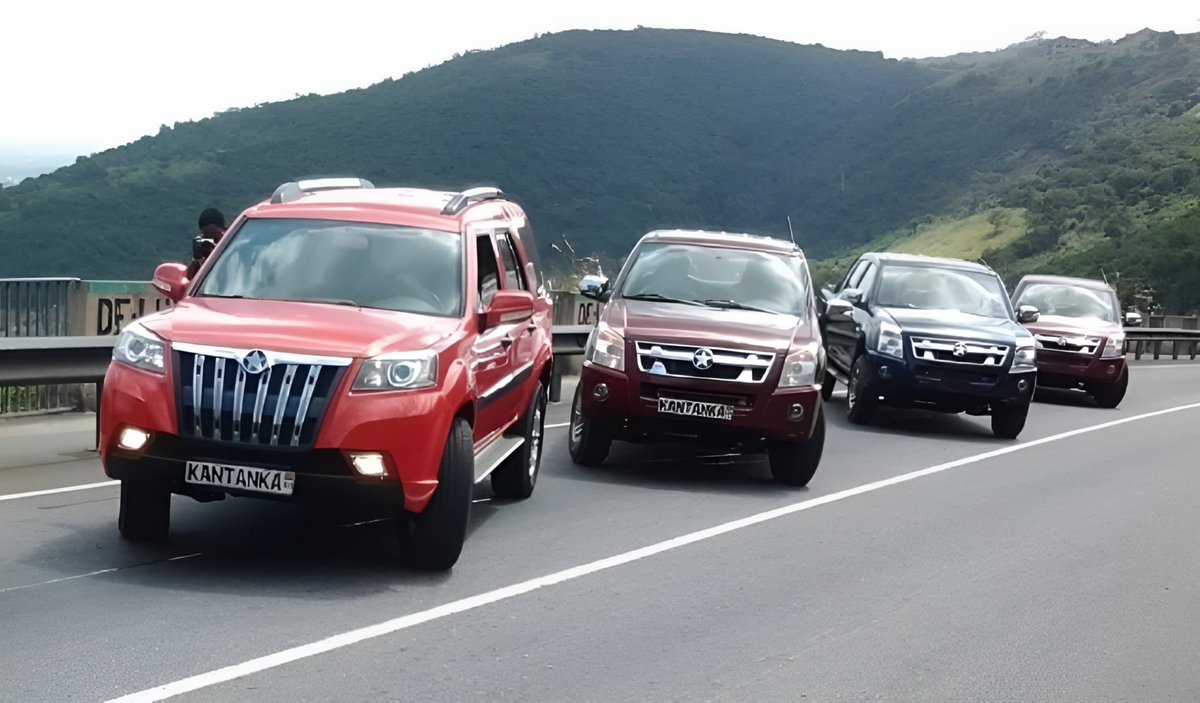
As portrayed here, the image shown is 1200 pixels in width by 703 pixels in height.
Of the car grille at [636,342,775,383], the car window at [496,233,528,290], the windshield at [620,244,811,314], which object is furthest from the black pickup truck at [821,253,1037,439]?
the car window at [496,233,528,290]

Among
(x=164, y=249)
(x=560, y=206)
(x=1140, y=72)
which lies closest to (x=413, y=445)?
(x=164, y=249)

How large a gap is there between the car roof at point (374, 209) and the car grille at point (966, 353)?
7891mm

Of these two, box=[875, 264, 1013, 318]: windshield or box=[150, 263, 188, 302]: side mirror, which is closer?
box=[150, 263, 188, 302]: side mirror

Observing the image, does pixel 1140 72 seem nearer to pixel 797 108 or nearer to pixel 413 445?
pixel 797 108

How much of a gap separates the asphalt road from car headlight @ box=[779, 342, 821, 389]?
0.80m

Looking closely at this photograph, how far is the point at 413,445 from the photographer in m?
7.40

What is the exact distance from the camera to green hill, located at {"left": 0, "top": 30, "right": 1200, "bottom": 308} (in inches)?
3844

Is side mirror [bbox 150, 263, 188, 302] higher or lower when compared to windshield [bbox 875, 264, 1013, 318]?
higher

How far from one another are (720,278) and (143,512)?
6.27m

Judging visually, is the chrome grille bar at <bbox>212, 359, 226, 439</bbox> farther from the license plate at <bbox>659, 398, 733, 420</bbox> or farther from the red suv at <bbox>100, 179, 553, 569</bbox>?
the license plate at <bbox>659, 398, 733, 420</bbox>

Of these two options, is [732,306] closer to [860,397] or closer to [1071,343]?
[860,397]

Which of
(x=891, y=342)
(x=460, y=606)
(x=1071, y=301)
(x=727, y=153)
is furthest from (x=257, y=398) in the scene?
(x=727, y=153)

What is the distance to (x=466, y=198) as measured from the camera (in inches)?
373

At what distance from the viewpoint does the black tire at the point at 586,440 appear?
39.9 ft
